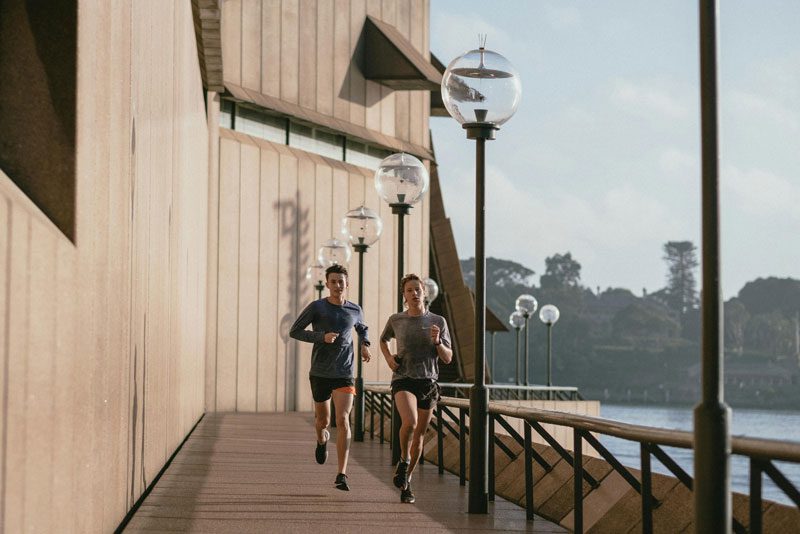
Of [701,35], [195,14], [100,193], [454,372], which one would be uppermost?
[195,14]

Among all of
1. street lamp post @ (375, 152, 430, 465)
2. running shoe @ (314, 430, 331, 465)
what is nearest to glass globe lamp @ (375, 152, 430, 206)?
street lamp post @ (375, 152, 430, 465)

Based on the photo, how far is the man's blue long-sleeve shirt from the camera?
10219mm

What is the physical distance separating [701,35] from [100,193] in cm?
284

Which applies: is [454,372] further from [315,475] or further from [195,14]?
[315,475]

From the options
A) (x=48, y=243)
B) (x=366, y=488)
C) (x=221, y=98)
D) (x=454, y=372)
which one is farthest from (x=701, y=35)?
(x=454, y=372)

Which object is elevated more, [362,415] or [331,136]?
[331,136]

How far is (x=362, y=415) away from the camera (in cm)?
1723

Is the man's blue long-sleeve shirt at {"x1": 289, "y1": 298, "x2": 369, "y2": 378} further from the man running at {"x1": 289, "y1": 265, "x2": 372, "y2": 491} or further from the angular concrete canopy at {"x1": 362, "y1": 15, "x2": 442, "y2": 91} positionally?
the angular concrete canopy at {"x1": 362, "y1": 15, "x2": 442, "y2": 91}

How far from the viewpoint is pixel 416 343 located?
965 centimetres

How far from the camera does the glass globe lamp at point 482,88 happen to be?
8930mm

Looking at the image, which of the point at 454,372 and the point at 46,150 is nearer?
the point at 46,150

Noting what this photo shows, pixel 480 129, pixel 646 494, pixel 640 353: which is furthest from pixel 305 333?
pixel 640 353

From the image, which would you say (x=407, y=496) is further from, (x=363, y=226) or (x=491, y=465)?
(x=363, y=226)

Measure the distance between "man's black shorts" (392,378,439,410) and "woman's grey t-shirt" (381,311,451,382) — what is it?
0.12 feet
